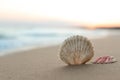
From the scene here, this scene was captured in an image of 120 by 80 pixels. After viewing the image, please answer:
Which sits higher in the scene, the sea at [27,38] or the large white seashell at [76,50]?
the sea at [27,38]

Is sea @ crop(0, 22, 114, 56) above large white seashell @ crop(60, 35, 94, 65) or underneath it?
above

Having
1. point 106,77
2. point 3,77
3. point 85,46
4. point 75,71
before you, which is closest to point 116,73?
point 106,77

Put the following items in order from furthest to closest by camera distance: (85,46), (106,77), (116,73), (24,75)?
(85,46) → (24,75) → (116,73) → (106,77)

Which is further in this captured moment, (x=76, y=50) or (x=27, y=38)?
(x=27, y=38)

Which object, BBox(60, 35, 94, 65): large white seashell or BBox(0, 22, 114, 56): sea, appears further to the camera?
BBox(0, 22, 114, 56): sea

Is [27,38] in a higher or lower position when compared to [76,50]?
higher

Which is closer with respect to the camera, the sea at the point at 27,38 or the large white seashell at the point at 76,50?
the large white seashell at the point at 76,50

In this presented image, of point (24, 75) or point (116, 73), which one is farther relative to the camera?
point (24, 75)

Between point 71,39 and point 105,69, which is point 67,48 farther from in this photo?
point 105,69
